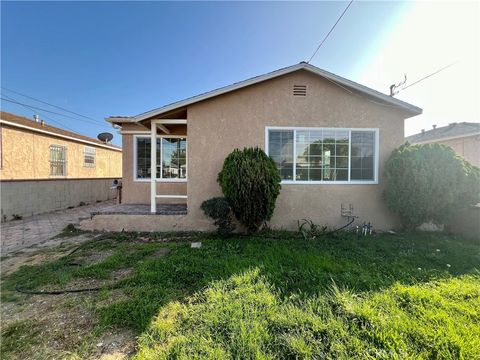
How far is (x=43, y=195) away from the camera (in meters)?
10.1

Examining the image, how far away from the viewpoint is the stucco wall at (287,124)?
21.4 ft

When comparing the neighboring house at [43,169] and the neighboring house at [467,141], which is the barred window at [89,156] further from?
the neighboring house at [467,141]

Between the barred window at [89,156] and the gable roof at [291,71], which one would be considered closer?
the gable roof at [291,71]

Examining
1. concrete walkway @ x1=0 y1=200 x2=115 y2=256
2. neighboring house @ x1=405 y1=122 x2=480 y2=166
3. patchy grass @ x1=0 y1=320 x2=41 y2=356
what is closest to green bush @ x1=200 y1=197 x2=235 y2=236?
patchy grass @ x1=0 y1=320 x2=41 y2=356

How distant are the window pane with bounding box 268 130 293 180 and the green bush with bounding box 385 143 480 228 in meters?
2.98

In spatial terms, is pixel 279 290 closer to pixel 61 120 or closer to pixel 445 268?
pixel 445 268

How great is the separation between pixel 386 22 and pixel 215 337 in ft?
32.4

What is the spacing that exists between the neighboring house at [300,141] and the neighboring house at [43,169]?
5.17m

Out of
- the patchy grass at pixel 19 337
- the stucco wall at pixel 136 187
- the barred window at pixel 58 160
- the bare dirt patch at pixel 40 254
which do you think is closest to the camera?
the patchy grass at pixel 19 337

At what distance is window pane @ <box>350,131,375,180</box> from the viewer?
676 centimetres

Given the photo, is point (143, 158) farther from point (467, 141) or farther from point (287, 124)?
point (467, 141)

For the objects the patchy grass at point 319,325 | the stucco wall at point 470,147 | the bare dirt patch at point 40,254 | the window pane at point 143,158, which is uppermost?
the stucco wall at point 470,147

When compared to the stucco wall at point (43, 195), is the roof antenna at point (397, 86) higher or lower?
higher

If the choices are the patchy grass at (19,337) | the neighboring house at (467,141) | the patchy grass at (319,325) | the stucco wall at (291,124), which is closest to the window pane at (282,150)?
the stucco wall at (291,124)
